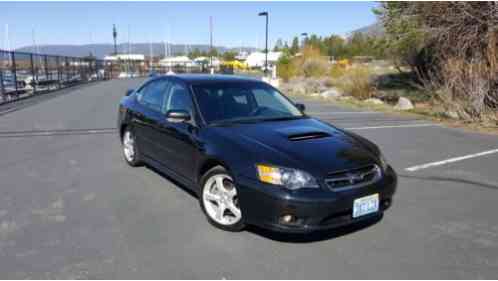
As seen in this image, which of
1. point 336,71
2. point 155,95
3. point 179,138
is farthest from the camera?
point 336,71

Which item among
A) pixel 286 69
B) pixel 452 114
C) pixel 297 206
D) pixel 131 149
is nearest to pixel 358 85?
pixel 452 114

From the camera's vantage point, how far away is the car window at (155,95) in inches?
192

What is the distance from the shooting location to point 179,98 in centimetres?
448

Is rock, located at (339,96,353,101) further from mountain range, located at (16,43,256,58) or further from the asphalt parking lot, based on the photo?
mountain range, located at (16,43,256,58)

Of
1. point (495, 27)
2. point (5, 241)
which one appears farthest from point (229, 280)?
point (495, 27)

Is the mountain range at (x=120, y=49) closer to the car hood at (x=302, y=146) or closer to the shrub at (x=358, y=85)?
the shrub at (x=358, y=85)

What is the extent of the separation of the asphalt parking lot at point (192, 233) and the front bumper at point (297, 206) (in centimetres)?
28

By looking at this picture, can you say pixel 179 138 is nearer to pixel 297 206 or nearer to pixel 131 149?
pixel 297 206

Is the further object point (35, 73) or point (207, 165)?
point (35, 73)

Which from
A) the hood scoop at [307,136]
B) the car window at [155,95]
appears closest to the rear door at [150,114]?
the car window at [155,95]

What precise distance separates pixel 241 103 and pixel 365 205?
1.93 metres

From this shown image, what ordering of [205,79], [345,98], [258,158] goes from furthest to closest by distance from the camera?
[345,98] → [205,79] → [258,158]

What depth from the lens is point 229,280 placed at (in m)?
2.82

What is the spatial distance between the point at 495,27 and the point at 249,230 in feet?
36.4
